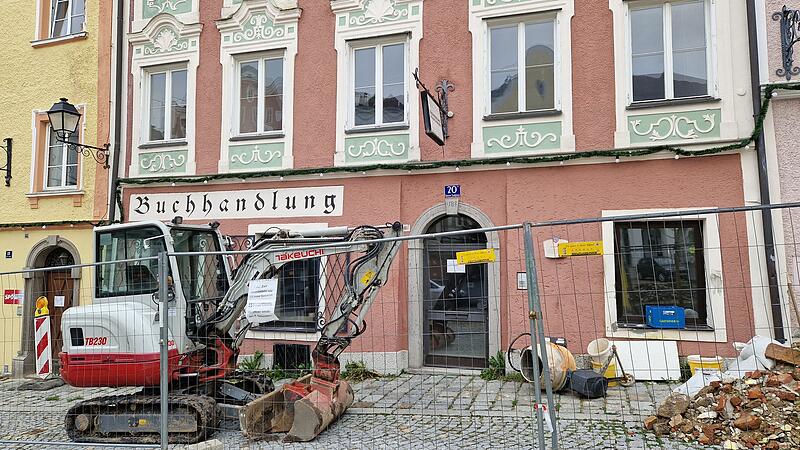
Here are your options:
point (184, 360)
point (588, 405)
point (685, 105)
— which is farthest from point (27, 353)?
point (685, 105)

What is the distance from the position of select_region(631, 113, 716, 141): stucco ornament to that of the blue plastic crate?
2.46 meters

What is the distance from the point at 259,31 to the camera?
1127cm

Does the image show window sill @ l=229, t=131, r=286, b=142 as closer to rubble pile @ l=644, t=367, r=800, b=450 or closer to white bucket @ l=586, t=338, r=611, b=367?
white bucket @ l=586, t=338, r=611, b=367

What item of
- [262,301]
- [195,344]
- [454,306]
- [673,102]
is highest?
[673,102]

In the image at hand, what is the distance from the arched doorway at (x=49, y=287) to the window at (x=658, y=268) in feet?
32.3

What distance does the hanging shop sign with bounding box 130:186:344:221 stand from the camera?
10617 mm

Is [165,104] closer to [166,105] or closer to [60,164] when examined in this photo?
[166,105]

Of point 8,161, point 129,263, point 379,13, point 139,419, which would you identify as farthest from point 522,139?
point 8,161

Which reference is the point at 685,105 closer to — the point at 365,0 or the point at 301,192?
the point at 365,0

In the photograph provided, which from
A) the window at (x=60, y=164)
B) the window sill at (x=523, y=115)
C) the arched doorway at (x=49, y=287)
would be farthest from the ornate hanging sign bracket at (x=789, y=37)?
the window at (x=60, y=164)

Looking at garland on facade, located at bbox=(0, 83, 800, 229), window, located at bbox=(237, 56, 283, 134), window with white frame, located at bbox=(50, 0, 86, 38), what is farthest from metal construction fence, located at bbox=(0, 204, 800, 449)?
window with white frame, located at bbox=(50, 0, 86, 38)

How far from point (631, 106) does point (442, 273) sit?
3.76 metres

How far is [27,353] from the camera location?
39.7 ft

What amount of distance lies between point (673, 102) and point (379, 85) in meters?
4.67
